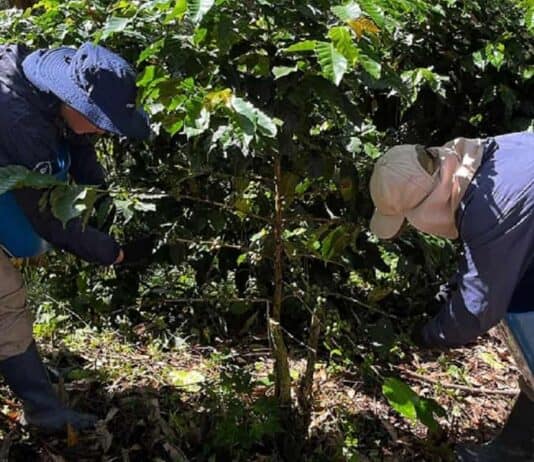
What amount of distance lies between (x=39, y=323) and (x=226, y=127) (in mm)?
1953

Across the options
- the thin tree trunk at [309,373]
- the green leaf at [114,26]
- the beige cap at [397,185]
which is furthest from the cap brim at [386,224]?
the green leaf at [114,26]

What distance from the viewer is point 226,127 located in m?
1.81

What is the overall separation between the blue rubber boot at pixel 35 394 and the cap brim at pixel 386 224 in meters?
1.26

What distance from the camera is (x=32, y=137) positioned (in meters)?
2.16

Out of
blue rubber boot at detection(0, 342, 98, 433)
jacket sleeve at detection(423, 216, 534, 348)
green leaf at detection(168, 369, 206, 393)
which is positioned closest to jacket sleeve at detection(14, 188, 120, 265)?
blue rubber boot at detection(0, 342, 98, 433)

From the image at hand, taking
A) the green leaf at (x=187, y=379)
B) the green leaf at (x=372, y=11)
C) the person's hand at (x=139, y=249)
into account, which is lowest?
the green leaf at (x=187, y=379)

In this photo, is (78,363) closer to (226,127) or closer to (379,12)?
(226,127)

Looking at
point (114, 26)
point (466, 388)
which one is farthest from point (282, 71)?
point (466, 388)

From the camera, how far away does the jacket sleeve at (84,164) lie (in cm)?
259

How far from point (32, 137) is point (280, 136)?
2.38 feet

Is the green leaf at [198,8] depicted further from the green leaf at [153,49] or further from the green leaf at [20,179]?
the green leaf at [20,179]

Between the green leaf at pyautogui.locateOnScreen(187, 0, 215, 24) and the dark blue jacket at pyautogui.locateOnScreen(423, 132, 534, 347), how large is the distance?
2.66 ft

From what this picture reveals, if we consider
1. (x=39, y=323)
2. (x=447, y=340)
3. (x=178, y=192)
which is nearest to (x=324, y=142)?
(x=178, y=192)

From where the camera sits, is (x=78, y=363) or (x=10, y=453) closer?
(x=10, y=453)
